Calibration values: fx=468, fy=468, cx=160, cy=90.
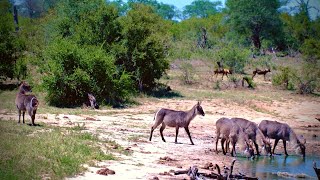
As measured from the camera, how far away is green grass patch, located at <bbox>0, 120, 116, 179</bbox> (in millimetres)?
9695

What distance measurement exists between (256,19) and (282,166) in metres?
48.9

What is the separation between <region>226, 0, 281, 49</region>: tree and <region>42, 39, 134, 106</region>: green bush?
37.9 m

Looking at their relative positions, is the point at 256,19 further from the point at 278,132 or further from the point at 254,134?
the point at 254,134

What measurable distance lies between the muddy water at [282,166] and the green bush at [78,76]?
11738 millimetres

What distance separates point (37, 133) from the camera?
13.8m

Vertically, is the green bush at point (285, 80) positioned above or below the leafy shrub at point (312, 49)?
below

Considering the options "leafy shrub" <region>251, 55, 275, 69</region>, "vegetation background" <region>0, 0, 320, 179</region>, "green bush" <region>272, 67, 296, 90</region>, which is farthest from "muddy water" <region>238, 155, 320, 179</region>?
"leafy shrub" <region>251, 55, 275, 69</region>

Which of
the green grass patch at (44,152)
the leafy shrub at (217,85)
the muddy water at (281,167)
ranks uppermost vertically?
the leafy shrub at (217,85)

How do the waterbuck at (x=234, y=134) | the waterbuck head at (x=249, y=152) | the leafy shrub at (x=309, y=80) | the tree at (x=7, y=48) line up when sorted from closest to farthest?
the waterbuck head at (x=249, y=152)
the waterbuck at (x=234, y=134)
the tree at (x=7, y=48)
the leafy shrub at (x=309, y=80)

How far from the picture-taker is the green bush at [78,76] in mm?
24688

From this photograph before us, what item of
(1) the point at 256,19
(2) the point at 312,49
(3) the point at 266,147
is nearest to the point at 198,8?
(1) the point at 256,19

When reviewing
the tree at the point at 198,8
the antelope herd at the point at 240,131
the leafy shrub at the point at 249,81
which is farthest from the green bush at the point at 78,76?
the tree at the point at 198,8

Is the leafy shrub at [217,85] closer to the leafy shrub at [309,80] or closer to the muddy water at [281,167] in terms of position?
the leafy shrub at [309,80]

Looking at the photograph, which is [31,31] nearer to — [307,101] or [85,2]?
[85,2]
